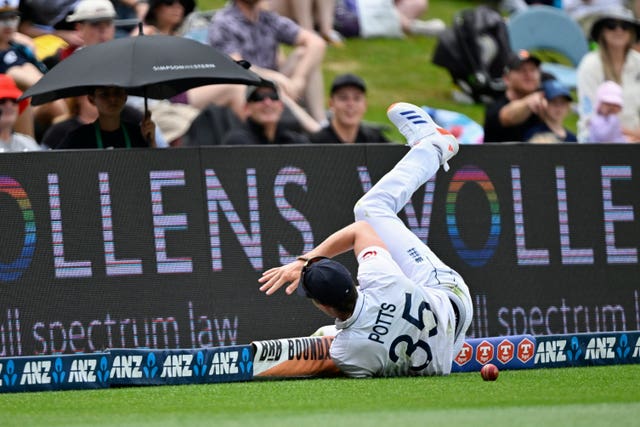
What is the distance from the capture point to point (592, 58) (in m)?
14.7

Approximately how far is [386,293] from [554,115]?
216 inches

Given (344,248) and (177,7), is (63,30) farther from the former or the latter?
(344,248)

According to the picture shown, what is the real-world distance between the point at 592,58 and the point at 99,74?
6258 millimetres

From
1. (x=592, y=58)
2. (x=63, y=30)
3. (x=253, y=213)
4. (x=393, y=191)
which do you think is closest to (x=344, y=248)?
(x=393, y=191)

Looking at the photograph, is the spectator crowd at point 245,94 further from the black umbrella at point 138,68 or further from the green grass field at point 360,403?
the green grass field at point 360,403

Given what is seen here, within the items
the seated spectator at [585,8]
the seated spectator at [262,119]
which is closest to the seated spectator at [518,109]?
the seated spectator at [262,119]

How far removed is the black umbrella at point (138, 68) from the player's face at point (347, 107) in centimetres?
171

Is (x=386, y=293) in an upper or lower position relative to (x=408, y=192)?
lower

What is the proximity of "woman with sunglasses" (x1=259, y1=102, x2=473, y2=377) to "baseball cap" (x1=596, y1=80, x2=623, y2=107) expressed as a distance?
454 centimetres

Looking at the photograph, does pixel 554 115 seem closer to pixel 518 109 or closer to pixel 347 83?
pixel 518 109

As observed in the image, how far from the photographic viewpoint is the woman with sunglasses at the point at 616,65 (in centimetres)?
1446

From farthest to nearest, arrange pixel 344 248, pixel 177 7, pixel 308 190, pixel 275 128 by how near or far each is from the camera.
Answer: pixel 177 7, pixel 275 128, pixel 308 190, pixel 344 248

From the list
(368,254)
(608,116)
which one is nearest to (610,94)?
(608,116)

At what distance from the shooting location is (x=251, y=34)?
45.9 feet
